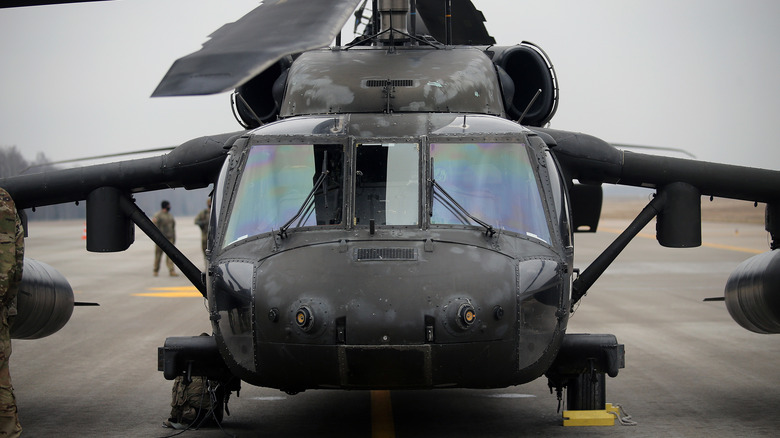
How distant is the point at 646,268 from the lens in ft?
89.3

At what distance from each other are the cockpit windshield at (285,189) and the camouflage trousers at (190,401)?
1718 mm

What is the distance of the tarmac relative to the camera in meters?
9.07

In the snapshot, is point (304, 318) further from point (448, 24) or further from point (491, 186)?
point (448, 24)

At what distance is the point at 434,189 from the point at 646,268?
66.5 feet

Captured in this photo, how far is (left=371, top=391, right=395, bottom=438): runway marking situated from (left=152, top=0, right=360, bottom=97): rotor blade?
3998 millimetres

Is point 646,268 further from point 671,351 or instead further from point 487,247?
point 487,247

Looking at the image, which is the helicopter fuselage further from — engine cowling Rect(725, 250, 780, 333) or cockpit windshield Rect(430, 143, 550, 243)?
engine cowling Rect(725, 250, 780, 333)

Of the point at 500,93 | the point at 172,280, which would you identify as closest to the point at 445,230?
the point at 500,93

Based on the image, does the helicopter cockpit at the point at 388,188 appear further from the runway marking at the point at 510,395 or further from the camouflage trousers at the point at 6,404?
the runway marking at the point at 510,395

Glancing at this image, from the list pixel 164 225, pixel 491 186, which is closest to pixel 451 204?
pixel 491 186

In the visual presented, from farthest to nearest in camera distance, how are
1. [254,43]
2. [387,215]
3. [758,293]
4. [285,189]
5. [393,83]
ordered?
1. [758,293]
2. [393,83]
3. [285,189]
4. [387,215]
5. [254,43]

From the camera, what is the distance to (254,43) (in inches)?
193

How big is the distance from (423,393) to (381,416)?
50.7 inches

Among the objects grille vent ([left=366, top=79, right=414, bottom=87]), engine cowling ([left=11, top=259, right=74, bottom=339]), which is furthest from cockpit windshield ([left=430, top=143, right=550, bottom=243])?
engine cowling ([left=11, top=259, right=74, bottom=339])
